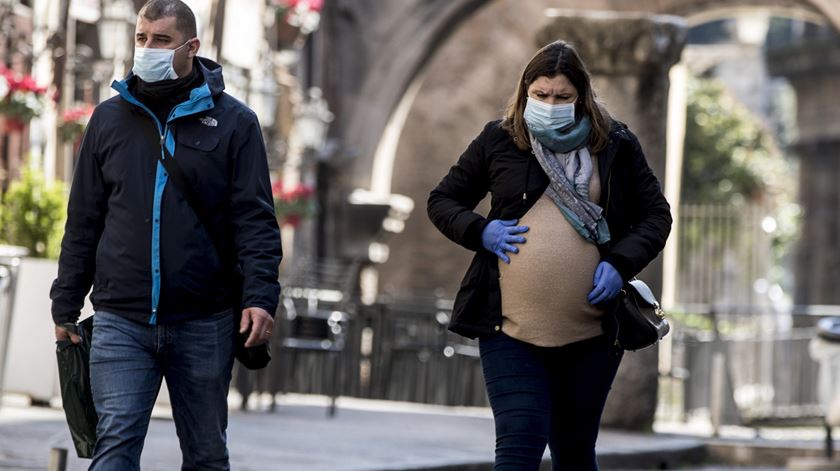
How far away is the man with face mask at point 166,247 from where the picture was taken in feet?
18.1

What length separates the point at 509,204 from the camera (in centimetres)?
589

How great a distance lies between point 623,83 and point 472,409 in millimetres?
4339

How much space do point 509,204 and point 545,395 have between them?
551 mm

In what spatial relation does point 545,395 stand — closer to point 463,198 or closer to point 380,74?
point 463,198

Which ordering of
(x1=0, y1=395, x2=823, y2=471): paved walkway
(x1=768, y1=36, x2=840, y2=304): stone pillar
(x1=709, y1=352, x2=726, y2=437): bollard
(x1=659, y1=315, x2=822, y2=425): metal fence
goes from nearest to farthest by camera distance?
(x1=0, y1=395, x2=823, y2=471): paved walkway < (x1=709, y1=352, x2=726, y2=437): bollard < (x1=659, y1=315, x2=822, y2=425): metal fence < (x1=768, y1=36, x2=840, y2=304): stone pillar

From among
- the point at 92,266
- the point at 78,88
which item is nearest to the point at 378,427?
the point at 78,88

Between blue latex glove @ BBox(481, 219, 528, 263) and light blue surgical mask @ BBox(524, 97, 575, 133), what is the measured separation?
280mm

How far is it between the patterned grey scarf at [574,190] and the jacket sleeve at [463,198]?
20 cm

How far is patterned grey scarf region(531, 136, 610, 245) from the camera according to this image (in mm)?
5805

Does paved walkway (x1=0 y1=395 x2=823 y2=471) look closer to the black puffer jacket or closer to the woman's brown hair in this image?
the black puffer jacket

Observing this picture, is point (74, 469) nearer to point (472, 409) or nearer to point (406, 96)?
point (472, 409)

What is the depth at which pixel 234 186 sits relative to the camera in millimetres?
5652

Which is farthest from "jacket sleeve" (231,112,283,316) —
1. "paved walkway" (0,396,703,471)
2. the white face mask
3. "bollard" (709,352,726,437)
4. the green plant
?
"bollard" (709,352,726,437)

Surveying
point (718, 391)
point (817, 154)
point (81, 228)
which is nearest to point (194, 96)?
point (81, 228)
